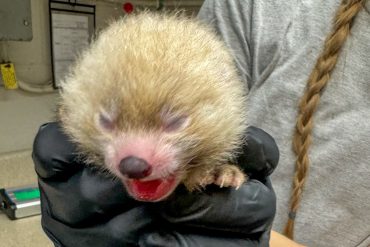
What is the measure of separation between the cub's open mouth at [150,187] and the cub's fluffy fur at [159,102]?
2 cm

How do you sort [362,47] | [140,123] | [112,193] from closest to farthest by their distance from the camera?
[140,123] → [112,193] → [362,47]

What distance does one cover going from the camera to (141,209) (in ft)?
2.90

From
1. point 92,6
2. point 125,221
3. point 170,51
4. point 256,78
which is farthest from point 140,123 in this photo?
point 92,6

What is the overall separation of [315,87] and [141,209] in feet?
1.73

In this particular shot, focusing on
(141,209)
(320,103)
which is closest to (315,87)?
(320,103)

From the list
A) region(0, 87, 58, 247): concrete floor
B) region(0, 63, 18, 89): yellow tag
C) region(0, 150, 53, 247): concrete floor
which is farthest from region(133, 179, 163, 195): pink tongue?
region(0, 63, 18, 89): yellow tag

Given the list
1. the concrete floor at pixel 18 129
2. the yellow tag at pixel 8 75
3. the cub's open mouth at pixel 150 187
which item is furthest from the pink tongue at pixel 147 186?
the yellow tag at pixel 8 75

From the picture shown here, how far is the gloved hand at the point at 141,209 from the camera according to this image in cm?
86

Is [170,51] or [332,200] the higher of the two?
[170,51]

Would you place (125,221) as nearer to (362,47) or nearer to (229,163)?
(229,163)

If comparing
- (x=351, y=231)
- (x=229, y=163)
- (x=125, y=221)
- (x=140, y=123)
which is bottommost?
(x=351, y=231)

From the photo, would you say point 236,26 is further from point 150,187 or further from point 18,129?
point 18,129

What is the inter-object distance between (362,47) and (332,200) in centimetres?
38

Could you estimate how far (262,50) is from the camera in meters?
1.23
